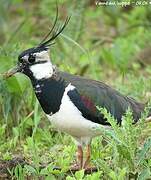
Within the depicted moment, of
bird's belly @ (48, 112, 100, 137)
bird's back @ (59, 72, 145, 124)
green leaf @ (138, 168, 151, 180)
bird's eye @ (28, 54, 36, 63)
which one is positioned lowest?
green leaf @ (138, 168, 151, 180)

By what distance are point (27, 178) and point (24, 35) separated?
4.19 metres

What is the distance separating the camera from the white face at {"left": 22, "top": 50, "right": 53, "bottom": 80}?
5.27 meters

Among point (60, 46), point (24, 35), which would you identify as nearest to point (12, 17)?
point (24, 35)

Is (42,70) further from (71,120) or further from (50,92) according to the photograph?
(71,120)

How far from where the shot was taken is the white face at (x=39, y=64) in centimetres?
527

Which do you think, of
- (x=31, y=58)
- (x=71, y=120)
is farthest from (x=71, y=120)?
(x=31, y=58)

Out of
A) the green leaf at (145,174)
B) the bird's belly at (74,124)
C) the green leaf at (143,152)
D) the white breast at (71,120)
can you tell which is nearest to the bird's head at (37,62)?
the white breast at (71,120)

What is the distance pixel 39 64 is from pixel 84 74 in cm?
274

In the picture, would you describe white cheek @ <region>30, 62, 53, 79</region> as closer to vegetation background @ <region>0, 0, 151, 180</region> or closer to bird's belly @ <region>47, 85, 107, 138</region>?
bird's belly @ <region>47, 85, 107, 138</region>

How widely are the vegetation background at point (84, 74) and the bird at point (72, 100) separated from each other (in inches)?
5.4

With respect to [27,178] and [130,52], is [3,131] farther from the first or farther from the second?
[130,52]

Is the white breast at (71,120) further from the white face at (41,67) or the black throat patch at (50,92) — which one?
the white face at (41,67)

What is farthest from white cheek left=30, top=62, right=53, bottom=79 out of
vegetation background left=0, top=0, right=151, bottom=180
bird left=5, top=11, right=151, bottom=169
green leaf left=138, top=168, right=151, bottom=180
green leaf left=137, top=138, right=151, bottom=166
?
green leaf left=138, top=168, right=151, bottom=180

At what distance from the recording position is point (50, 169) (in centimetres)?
480
